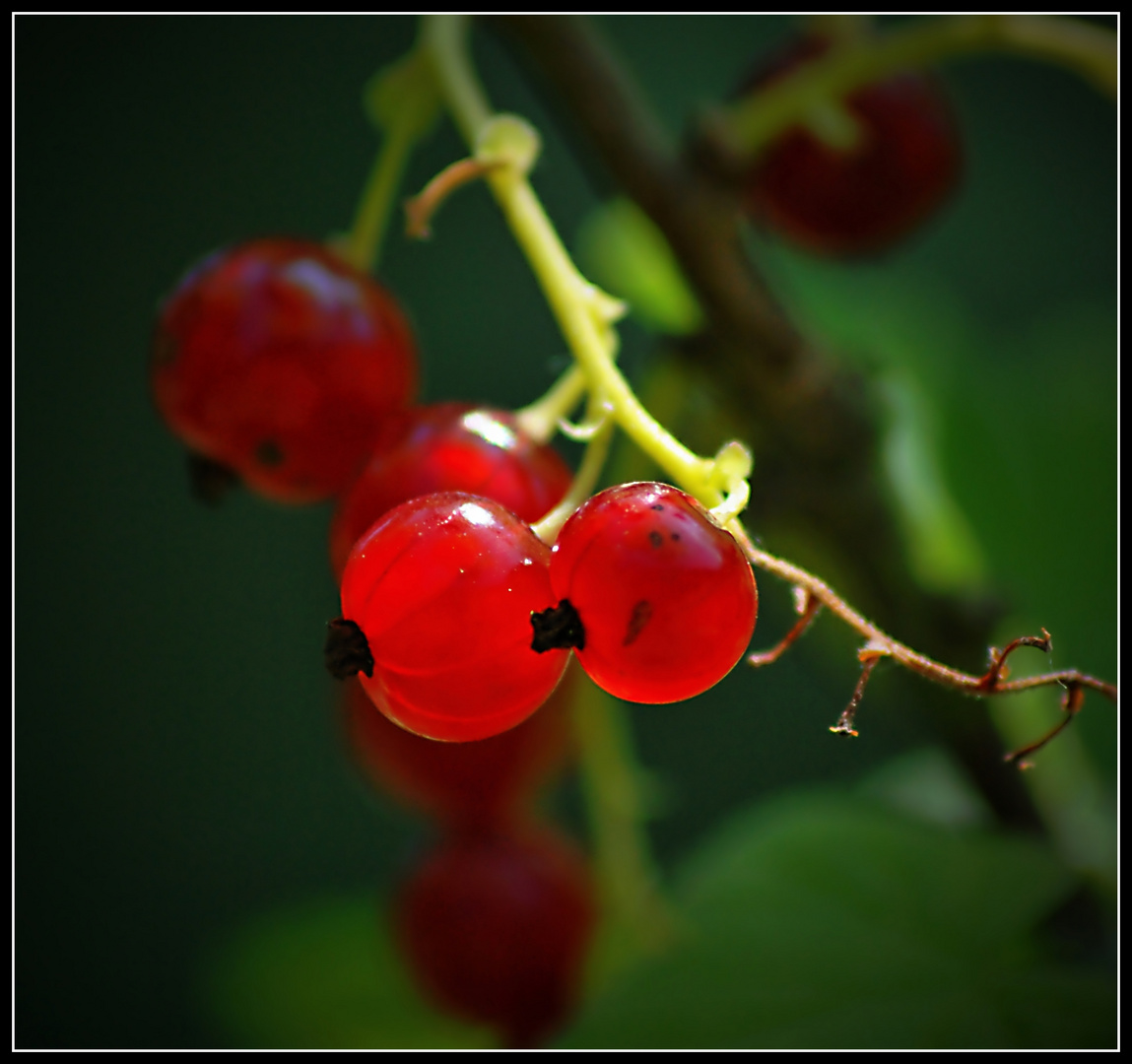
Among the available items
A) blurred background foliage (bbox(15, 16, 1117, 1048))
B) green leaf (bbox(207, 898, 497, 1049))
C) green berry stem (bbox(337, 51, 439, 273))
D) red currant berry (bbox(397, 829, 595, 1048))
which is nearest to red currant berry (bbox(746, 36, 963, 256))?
blurred background foliage (bbox(15, 16, 1117, 1048))

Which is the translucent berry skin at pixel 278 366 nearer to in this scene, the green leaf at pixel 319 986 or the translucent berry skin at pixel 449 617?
the translucent berry skin at pixel 449 617

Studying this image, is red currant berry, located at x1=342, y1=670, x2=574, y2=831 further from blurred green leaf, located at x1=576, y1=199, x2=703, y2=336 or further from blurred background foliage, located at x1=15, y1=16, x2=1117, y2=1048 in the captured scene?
blurred green leaf, located at x1=576, y1=199, x2=703, y2=336

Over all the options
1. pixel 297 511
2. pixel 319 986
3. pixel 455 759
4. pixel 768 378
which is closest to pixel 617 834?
pixel 455 759

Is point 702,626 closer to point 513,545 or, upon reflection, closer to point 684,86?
point 513,545

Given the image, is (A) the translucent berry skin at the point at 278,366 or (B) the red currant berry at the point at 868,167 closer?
(A) the translucent berry skin at the point at 278,366

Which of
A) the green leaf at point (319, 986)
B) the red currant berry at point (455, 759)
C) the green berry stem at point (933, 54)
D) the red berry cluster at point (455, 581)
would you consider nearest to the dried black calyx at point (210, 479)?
the red berry cluster at point (455, 581)

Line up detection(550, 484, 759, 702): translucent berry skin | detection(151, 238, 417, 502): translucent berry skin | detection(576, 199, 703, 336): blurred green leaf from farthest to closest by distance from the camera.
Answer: detection(576, 199, 703, 336): blurred green leaf < detection(151, 238, 417, 502): translucent berry skin < detection(550, 484, 759, 702): translucent berry skin
